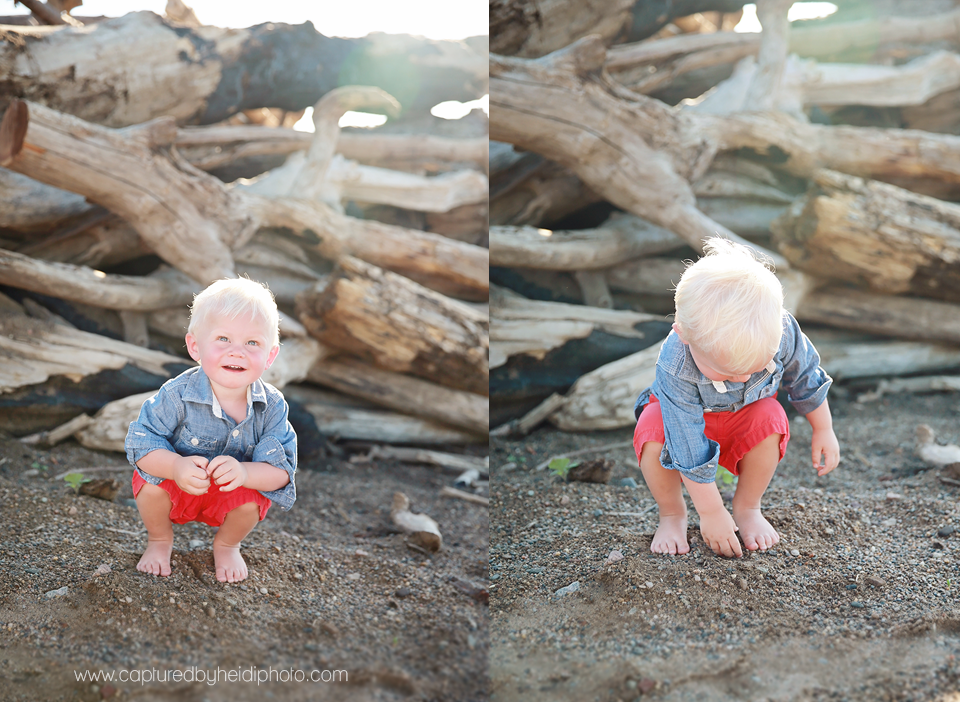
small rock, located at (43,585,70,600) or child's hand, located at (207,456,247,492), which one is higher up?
child's hand, located at (207,456,247,492)

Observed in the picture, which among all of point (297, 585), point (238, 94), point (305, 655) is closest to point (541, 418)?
point (297, 585)

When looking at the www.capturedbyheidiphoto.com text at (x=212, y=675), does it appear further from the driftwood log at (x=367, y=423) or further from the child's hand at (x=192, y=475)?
the driftwood log at (x=367, y=423)

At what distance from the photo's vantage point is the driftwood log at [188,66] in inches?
148

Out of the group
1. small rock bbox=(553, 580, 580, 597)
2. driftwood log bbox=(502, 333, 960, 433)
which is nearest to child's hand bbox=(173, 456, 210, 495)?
small rock bbox=(553, 580, 580, 597)

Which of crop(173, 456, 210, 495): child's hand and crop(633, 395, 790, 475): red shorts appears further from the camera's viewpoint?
crop(633, 395, 790, 475): red shorts

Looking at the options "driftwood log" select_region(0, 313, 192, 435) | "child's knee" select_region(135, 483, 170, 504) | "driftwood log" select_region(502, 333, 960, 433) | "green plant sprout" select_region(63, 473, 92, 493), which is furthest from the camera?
"driftwood log" select_region(502, 333, 960, 433)

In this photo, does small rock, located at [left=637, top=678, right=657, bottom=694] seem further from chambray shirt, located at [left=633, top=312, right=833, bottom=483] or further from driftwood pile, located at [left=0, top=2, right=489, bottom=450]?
driftwood pile, located at [left=0, top=2, right=489, bottom=450]

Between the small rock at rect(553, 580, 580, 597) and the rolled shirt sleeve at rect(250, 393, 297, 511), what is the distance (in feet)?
3.09

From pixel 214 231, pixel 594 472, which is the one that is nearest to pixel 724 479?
pixel 594 472

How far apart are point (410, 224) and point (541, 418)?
1.95 metres

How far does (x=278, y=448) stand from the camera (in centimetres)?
233

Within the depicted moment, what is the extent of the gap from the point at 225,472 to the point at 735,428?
1729 millimetres

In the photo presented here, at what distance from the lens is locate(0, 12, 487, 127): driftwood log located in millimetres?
3762

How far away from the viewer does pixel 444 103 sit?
5.65 meters
